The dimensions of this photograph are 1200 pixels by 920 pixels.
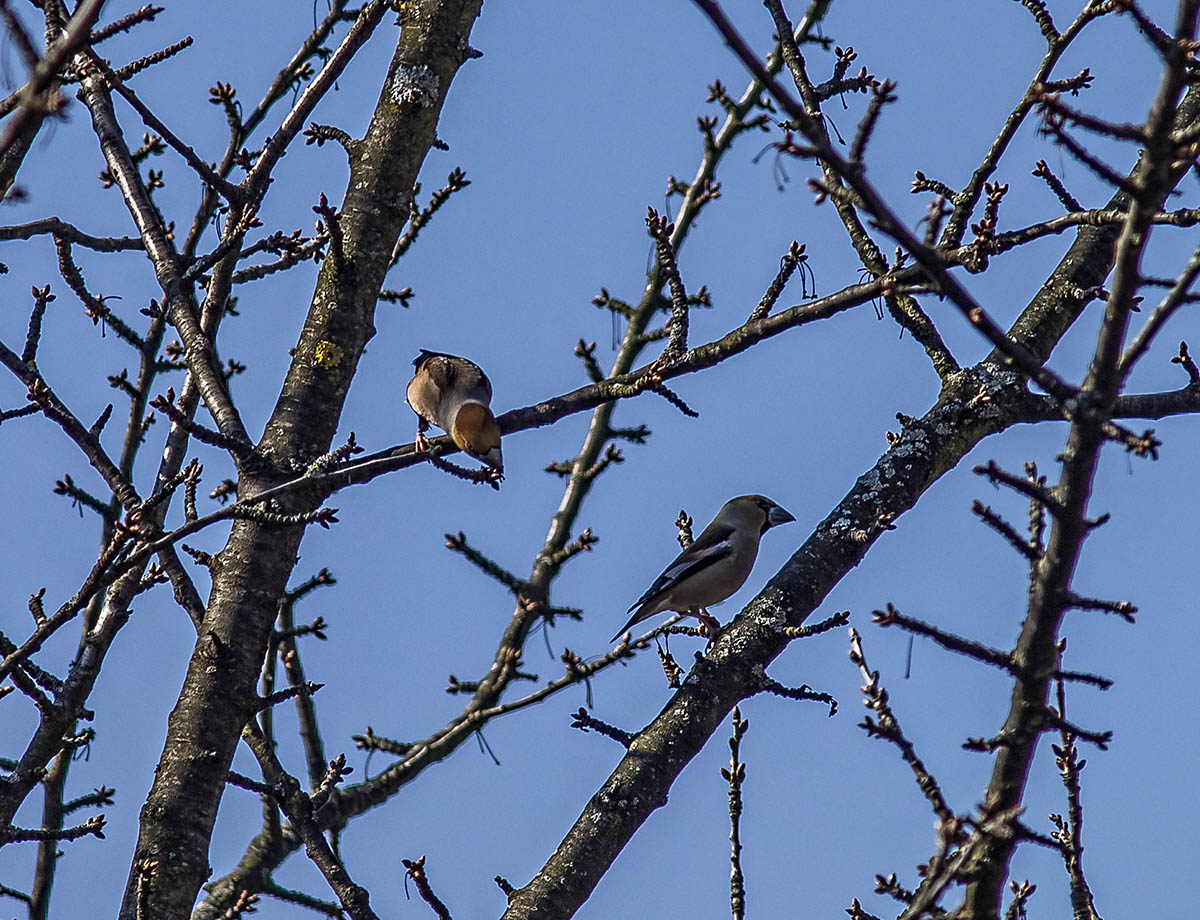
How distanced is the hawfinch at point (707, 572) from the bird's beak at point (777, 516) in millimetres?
402

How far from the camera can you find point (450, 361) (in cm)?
660

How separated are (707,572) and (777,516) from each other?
5.17 ft

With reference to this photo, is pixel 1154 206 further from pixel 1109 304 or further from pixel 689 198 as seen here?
pixel 689 198

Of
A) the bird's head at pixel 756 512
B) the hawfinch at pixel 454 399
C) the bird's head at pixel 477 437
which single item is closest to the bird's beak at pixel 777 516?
the bird's head at pixel 756 512

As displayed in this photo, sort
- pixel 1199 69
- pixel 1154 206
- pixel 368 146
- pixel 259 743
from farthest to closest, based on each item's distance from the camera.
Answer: pixel 368 146
pixel 259 743
pixel 1199 69
pixel 1154 206

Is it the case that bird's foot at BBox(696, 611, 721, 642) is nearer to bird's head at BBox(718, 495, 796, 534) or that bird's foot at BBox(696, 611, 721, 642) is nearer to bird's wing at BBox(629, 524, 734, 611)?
bird's wing at BBox(629, 524, 734, 611)

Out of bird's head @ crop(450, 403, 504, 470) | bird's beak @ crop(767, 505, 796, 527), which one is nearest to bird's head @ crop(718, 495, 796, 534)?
bird's beak @ crop(767, 505, 796, 527)

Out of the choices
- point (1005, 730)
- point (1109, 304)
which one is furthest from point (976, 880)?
point (1109, 304)

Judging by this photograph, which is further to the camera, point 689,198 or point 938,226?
point 689,198

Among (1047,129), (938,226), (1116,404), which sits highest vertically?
(1047,129)

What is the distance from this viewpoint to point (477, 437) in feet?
17.2

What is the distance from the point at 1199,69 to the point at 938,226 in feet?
4.89

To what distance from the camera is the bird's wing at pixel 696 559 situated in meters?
8.30

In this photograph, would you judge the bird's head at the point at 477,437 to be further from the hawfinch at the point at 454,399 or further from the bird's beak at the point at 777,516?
the bird's beak at the point at 777,516
